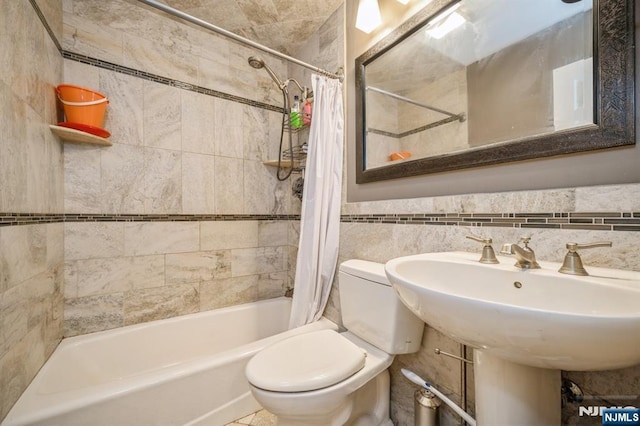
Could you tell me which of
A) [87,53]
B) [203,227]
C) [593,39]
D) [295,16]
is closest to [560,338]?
[593,39]

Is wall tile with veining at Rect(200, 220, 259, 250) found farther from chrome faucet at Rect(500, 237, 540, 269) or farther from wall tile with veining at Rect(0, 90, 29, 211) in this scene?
chrome faucet at Rect(500, 237, 540, 269)

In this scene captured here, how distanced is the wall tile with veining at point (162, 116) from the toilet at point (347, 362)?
1.41 meters

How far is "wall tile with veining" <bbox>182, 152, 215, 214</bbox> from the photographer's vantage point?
5.73 feet

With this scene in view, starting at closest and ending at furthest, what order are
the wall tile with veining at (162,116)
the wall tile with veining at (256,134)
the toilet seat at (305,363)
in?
the toilet seat at (305,363) < the wall tile with veining at (162,116) < the wall tile with veining at (256,134)

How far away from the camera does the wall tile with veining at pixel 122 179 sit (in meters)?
1.50

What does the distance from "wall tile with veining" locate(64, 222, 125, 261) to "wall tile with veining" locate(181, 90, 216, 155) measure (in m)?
0.66

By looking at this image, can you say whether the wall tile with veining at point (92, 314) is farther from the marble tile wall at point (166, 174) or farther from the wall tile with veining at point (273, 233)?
the wall tile with veining at point (273, 233)

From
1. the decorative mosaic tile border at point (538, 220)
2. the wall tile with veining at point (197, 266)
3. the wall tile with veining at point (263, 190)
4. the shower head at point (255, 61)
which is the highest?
the shower head at point (255, 61)

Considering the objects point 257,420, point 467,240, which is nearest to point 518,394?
point 467,240

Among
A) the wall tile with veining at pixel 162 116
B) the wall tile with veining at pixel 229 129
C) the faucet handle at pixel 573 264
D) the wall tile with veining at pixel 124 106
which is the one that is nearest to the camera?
the faucet handle at pixel 573 264

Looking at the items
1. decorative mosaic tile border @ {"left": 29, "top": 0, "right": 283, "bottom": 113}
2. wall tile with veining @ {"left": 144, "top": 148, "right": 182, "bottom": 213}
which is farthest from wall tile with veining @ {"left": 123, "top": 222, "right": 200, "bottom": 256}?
decorative mosaic tile border @ {"left": 29, "top": 0, "right": 283, "bottom": 113}

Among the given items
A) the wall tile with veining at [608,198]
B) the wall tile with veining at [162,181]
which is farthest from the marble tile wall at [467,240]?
the wall tile with veining at [162,181]

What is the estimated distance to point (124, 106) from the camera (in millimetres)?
1553

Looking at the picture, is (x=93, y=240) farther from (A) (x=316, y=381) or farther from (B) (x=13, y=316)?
(A) (x=316, y=381)
